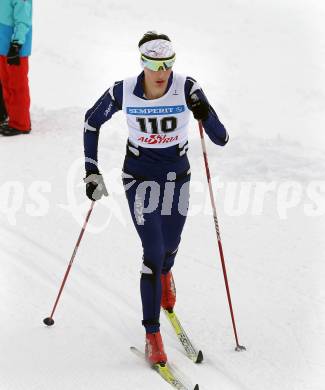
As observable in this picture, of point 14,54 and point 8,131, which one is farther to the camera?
point 8,131

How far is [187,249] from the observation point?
6.66 m

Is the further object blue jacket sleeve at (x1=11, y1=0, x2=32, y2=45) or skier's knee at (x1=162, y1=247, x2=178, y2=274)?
blue jacket sleeve at (x1=11, y1=0, x2=32, y2=45)

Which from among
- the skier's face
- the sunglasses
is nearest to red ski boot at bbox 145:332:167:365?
the skier's face

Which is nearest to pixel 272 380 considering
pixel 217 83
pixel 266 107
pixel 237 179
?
pixel 237 179

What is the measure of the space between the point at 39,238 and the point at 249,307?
248 centimetres

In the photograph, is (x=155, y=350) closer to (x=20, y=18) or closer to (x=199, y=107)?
(x=199, y=107)

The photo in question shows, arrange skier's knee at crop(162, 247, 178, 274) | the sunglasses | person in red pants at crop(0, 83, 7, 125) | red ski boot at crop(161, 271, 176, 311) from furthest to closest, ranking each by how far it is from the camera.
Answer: person in red pants at crop(0, 83, 7, 125) < red ski boot at crop(161, 271, 176, 311) < skier's knee at crop(162, 247, 178, 274) < the sunglasses

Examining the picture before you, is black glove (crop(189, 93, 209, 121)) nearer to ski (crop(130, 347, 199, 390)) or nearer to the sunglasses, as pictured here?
the sunglasses

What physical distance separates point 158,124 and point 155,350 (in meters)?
1.66

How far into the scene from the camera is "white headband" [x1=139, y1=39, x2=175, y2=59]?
14.1 ft

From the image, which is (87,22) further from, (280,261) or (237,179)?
(280,261)

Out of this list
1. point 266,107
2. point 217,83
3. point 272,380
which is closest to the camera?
point 272,380

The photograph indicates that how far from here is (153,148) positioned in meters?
4.64

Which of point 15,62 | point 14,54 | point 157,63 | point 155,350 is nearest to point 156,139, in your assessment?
point 157,63
